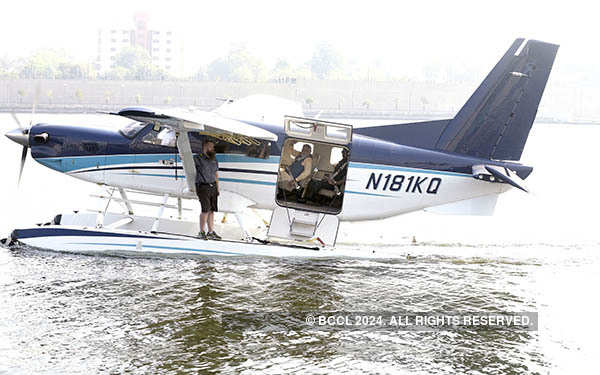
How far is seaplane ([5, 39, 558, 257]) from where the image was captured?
1103 cm

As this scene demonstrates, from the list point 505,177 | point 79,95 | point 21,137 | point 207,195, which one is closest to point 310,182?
point 207,195

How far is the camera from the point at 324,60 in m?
191

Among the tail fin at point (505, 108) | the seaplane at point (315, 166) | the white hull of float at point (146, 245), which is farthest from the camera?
the tail fin at point (505, 108)

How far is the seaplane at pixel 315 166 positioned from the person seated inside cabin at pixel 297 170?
2cm

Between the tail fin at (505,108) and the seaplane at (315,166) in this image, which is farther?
the tail fin at (505,108)

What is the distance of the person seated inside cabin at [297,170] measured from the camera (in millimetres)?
11209

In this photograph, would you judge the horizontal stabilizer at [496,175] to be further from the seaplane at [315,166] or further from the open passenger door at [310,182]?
the open passenger door at [310,182]

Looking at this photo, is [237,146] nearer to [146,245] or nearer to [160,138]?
[160,138]

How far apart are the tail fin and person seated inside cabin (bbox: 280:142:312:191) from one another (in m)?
2.09

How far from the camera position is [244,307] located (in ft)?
29.3

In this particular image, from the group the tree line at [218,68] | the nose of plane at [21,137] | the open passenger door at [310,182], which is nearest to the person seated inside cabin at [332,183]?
the open passenger door at [310,182]

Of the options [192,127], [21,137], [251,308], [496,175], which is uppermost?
[192,127]

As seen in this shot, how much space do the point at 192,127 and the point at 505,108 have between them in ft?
15.9

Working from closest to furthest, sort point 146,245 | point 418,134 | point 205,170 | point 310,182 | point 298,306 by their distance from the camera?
1. point 298,306
2. point 205,170
3. point 146,245
4. point 310,182
5. point 418,134
